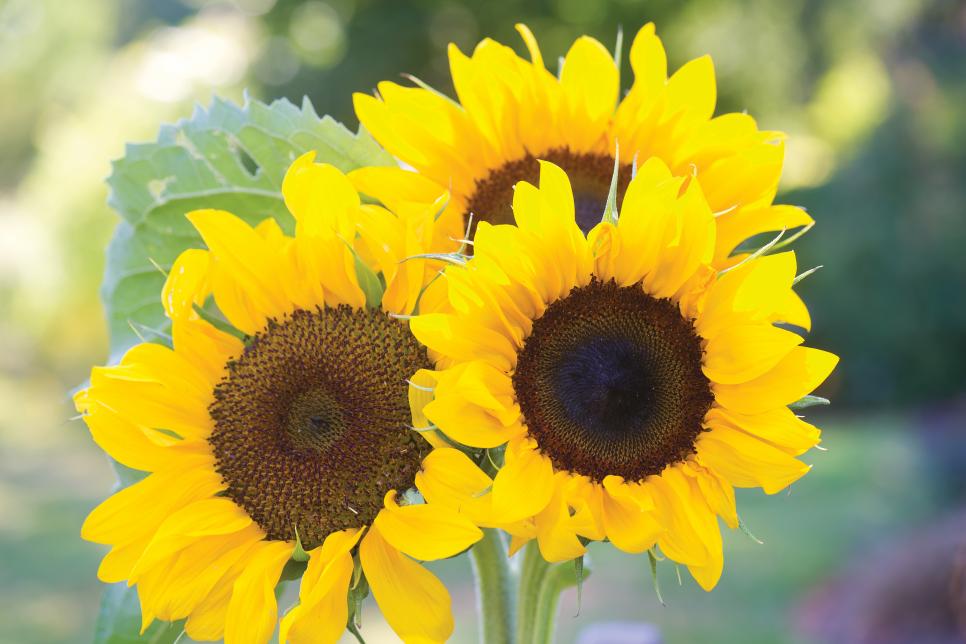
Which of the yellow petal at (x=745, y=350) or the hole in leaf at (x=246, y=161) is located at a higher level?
the hole in leaf at (x=246, y=161)

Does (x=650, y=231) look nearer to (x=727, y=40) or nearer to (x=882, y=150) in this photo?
(x=882, y=150)

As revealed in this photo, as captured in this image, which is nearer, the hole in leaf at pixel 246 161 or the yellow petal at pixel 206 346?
the yellow petal at pixel 206 346

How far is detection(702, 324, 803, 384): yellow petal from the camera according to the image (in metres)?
0.53

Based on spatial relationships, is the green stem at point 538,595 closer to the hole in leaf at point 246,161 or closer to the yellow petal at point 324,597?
the yellow petal at point 324,597

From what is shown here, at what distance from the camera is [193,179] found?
0.73 meters

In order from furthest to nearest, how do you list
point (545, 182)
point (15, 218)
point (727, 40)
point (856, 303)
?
→ point (15, 218) → point (727, 40) → point (856, 303) → point (545, 182)

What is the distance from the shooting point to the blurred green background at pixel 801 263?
377 centimetres

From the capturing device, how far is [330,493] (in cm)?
58

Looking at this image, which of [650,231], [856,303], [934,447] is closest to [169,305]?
[650,231]

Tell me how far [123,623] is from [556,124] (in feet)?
1.36

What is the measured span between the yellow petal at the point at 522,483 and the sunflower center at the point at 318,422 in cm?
6

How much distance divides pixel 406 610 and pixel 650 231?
0.23 meters

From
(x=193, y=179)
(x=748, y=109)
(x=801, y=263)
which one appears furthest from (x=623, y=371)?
(x=801, y=263)

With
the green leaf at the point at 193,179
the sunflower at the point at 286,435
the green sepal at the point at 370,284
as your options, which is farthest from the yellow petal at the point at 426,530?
the green leaf at the point at 193,179
